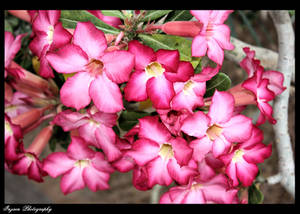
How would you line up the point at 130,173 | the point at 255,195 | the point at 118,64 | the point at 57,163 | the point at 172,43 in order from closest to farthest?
the point at 118,64, the point at 172,43, the point at 57,163, the point at 255,195, the point at 130,173

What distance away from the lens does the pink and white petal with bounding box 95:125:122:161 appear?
2.26 feet

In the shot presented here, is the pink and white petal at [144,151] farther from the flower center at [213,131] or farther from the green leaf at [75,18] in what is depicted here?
the green leaf at [75,18]

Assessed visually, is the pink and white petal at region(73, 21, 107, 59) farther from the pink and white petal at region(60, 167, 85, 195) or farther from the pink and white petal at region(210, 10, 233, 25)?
the pink and white petal at region(60, 167, 85, 195)

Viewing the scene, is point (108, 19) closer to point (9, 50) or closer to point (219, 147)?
point (9, 50)

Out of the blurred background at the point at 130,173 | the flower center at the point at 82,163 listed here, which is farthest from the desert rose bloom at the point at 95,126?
the blurred background at the point at 130,173

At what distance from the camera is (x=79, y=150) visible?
0.74m

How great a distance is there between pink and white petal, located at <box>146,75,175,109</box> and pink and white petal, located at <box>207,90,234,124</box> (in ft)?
0.35

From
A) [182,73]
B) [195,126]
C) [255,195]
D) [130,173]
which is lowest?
[130,173]

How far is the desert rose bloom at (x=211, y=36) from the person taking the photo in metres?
0.59

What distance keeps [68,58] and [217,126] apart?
33cm

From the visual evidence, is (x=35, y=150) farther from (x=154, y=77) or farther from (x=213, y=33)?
→ (x=213, y=33)

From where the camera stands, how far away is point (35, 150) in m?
0.84

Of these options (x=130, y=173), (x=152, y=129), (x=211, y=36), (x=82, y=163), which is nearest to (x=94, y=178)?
(x=82, y=163)

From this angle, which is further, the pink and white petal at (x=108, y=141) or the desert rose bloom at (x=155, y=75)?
the pink and white petal at (x=108, y=141)
